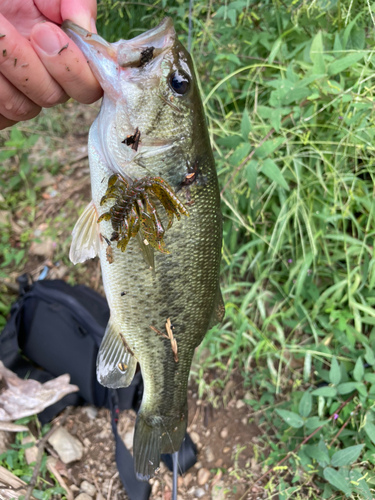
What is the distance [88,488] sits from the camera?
2178mm

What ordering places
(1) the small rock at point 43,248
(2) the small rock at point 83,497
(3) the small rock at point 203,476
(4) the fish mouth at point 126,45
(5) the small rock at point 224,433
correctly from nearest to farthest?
1. (4) the fish mouth at point 126,45
2. (2) the small rock at point 83,497
3. (3) the small rock at point 203,476
4. (5) the small rock at point 224,433
5. (1) the small rock at point 43,248

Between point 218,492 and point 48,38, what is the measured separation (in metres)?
2.68

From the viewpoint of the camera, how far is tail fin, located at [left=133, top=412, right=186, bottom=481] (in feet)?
5.41

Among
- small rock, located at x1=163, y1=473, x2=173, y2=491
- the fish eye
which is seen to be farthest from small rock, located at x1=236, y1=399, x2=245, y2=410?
the fish eye

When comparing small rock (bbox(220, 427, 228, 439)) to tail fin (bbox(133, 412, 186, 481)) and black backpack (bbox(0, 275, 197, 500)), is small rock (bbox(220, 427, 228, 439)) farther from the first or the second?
tail fin (bbox(133, 412, 186, 481))

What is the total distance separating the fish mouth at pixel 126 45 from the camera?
3.69ft

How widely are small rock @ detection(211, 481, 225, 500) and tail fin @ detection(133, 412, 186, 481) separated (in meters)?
0.78

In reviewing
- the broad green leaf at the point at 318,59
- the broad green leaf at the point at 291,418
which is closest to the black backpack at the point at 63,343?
the broad green leaf at the point at 291,418

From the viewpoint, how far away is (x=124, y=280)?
4.53 feet

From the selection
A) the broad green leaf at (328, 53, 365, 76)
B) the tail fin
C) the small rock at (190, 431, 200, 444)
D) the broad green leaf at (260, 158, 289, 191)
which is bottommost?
the small rock at (190, 431, 200, 444)

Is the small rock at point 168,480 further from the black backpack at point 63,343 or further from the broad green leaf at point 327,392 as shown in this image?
the broad green leaf at point 327,392

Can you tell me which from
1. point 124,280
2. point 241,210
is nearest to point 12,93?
point 124,280

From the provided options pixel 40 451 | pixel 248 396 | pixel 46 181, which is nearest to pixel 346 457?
pixel 248 396

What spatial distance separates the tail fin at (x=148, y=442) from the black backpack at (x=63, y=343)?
2.22 ft
